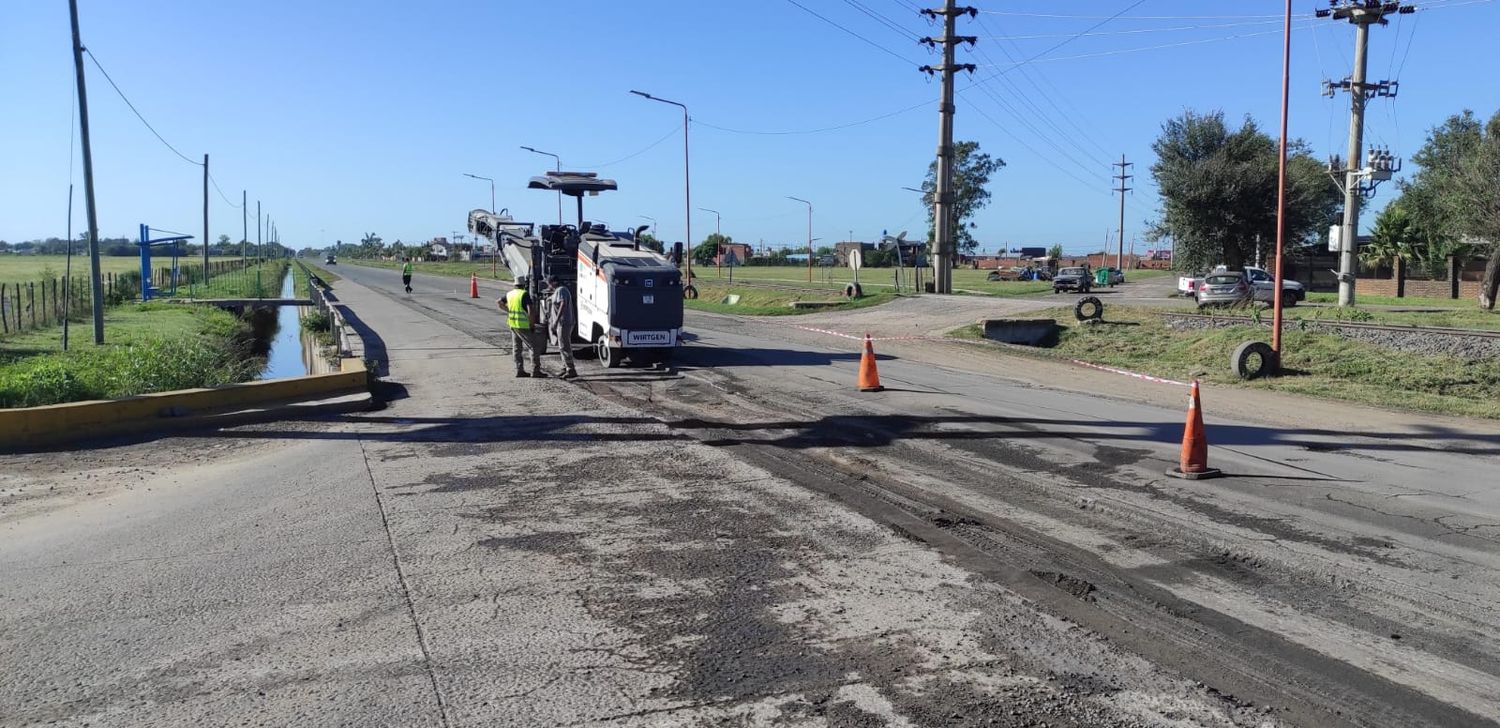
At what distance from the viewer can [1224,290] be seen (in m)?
33.6

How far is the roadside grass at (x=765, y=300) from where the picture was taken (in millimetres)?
34500

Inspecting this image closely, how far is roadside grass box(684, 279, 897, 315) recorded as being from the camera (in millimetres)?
34500

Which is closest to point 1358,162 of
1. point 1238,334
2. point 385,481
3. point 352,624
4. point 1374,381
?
point 1238,334

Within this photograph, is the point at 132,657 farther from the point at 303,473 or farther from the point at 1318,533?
the point at 1318,533

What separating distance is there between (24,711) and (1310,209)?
5897cm

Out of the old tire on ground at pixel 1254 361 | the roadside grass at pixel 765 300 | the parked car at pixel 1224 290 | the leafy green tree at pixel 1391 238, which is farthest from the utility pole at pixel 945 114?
the leafy green tree at pixel 1391 238

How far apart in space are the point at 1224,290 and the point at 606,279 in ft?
78.9

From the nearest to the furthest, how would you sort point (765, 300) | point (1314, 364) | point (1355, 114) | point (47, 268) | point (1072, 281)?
point (1314, 364) < point (1355, 114) < point (47, 268) < point (765, 300) < point (1072, 281)

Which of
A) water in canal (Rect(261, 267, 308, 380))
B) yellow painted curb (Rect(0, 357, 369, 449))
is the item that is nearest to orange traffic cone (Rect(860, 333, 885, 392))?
yellow painted curb (Rect(0, 357, 369, 449))

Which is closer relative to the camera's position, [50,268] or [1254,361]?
[1254,361]

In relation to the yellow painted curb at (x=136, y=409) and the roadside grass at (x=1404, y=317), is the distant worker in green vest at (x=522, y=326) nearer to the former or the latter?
the yellow painted curb at (x=136, y=409)

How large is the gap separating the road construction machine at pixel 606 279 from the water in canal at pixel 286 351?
527cm

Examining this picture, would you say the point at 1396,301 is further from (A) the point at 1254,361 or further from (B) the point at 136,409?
(B) the point at 136,409

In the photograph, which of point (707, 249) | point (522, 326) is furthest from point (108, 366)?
point (707, 249)
